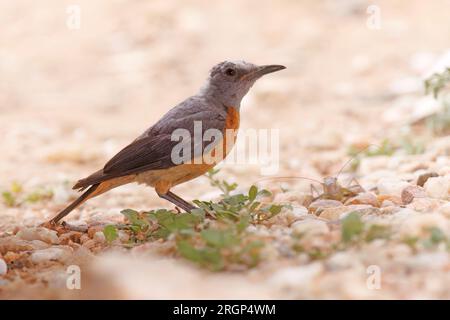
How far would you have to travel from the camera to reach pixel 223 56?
1104 centimetres

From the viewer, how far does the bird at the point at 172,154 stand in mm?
4797

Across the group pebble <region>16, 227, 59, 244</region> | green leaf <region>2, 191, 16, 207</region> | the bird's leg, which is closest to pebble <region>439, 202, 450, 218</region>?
the bird's leg

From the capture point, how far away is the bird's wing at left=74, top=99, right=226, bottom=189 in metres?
4.79

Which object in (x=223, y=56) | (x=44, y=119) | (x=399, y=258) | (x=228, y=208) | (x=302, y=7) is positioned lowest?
(x=399, y=258)

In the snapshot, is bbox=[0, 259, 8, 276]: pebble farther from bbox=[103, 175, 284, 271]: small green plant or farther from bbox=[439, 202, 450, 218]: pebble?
bbox=[439, 202, 450, 218]: pebble

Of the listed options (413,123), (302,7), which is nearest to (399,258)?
(413,123)

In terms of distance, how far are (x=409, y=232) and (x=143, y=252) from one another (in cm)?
139

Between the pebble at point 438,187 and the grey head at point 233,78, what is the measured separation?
1.36 meters

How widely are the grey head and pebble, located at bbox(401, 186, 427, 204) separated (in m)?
1.30

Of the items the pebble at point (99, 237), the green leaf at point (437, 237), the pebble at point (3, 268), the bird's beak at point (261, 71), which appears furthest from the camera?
the bird's beak at point (261, 71)

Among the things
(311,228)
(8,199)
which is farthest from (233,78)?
(8,199)

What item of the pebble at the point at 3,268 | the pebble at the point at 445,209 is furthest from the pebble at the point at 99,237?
the pebble at the point at 445,209

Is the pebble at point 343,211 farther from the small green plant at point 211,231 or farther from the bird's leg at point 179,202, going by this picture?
the bird's leg at point 179,202
